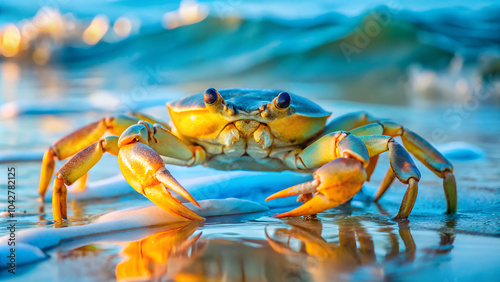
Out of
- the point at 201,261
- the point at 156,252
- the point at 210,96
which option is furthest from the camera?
the point at 210,96

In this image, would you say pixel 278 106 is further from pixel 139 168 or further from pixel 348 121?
pixel 139 168

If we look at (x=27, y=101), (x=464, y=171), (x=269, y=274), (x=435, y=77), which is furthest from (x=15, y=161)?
(x=435, y=77)

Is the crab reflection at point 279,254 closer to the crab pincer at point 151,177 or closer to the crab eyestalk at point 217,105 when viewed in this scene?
the crab pincer at point 151,177

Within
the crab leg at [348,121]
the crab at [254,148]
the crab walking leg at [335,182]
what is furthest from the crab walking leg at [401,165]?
the crab leg at [348,121]

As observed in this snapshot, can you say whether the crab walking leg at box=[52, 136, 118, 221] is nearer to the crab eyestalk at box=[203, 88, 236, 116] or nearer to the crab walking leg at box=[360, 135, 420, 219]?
the crab eyestalk at box=[203, 88, 236, 116]

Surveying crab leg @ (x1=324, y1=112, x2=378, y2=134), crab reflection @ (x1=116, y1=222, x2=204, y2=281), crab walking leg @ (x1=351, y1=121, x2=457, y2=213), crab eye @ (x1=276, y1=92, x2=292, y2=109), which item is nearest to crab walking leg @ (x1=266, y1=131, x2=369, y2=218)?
crab reflection @ (x1=116, y1=222, x2=204, y2=281)

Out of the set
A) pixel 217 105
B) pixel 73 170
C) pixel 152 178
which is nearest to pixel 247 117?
pixel 217 105

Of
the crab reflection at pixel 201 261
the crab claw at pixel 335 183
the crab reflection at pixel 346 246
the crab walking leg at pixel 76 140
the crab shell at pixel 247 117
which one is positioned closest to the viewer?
the crab reflection at pixel 201 261

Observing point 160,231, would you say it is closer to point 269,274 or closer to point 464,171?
point 269,274
